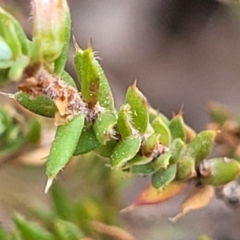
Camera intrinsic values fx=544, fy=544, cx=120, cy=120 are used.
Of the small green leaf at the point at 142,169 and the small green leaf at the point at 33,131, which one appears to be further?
the small green leaf at the point at 33,131

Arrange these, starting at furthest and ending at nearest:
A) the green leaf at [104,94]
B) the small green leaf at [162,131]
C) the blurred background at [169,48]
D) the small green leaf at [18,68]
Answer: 1. the blurred background at [169,48]
2. the small green leaf at [162,131]
3. the green leaf at [104,94]
4. the small green leaf at [18,68]

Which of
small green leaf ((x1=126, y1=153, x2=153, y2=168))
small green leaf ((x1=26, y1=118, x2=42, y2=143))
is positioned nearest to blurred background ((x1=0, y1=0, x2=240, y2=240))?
small green leaf ((x1=26, y1=118, x2=42, y2=143))

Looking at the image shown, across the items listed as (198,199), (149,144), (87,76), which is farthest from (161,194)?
(87,76)

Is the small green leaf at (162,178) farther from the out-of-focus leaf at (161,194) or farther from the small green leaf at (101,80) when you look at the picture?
the small green leaf at (101,80)

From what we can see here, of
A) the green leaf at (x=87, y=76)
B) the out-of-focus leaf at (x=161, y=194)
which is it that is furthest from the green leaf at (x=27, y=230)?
the green leaf at (x=87, y=76)

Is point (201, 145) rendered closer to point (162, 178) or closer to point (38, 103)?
point (162, 178)
